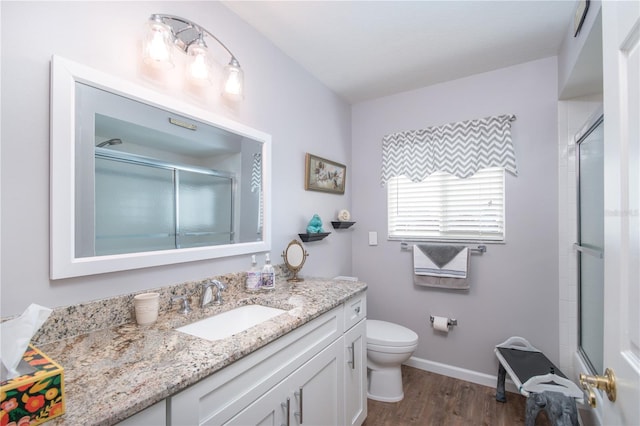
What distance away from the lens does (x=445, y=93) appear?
8.00 ft

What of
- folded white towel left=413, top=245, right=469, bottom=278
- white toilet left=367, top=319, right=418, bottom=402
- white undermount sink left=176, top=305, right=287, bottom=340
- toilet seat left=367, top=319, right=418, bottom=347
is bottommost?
white toilet left=367, top=319, right=418, bottom=402

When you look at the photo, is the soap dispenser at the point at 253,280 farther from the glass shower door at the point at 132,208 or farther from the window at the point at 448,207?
the window at the point at 448,207

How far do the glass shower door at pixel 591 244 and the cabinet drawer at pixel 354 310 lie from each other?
50.1 inches

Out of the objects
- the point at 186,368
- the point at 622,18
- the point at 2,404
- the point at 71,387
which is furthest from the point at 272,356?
the point at 622,18

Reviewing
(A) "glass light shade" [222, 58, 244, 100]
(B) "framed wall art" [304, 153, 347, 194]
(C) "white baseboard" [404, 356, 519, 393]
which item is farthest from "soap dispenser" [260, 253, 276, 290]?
(C) "white baseboard" [404, 356, 519, 393]

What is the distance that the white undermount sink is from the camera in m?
1.21

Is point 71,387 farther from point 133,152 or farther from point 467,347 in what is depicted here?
point 467,347

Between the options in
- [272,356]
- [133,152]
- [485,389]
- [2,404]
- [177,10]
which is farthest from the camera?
[485,389]

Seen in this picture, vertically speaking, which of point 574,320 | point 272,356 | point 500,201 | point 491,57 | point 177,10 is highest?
point 491,57

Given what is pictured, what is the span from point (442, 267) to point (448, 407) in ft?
3.14

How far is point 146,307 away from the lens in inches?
44.0

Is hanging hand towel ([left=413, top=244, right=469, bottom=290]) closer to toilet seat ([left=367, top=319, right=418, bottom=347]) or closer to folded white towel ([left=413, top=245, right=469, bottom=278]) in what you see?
folded white towel ([left=413, top=245, right=469, bottom=278])

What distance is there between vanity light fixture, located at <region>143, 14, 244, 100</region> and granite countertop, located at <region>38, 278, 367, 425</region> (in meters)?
1.02

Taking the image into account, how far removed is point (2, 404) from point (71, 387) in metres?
0.16
